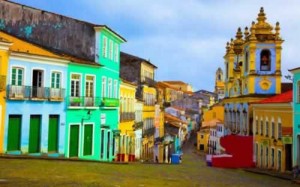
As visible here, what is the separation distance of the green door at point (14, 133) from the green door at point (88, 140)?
546 cm

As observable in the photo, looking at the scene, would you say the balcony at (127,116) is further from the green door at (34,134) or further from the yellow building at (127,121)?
the green door at (34,134)

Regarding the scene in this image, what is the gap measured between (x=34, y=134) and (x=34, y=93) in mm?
2176

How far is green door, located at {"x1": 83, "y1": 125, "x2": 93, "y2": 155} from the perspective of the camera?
30.8 m

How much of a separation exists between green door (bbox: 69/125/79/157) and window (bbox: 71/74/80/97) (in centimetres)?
192

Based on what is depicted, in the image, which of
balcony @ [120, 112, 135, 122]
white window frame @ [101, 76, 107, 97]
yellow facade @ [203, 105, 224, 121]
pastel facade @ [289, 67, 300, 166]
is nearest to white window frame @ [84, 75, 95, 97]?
white window frame @ [101, 76, 107, 97]

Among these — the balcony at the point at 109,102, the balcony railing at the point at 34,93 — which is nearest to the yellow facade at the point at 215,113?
the balcony at the point at 109,102

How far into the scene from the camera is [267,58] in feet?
176

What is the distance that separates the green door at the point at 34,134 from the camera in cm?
2680

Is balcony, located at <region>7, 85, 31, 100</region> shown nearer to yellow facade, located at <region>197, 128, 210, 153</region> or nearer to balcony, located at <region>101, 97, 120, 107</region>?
balcony, located at <region>101, 97, 120, 107</region>

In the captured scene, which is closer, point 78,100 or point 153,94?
point 78,100

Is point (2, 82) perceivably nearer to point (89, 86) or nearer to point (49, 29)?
point (89, 86)

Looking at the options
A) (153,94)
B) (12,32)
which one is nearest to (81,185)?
(12,32)

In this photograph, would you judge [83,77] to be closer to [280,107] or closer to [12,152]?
[12,152]

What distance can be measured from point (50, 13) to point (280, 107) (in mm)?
18030
